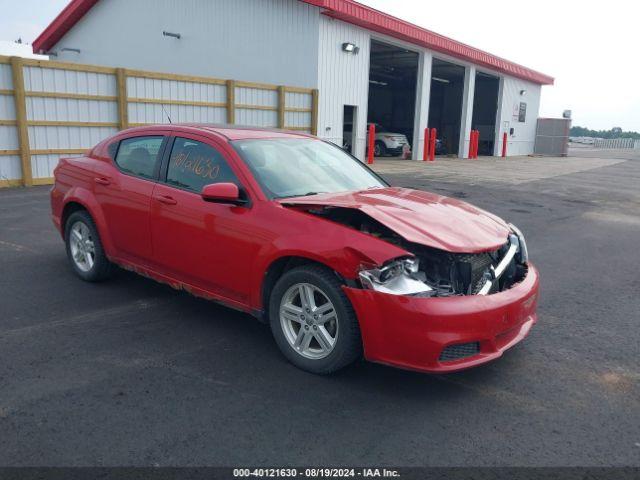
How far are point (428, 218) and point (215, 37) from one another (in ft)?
61.2

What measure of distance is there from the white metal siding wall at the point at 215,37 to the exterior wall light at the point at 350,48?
1528 mm

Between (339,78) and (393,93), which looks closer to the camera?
(339,78)

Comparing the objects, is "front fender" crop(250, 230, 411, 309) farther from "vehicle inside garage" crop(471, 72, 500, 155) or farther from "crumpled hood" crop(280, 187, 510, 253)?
"vehicle inside garage" crop(471, 72, 500, 155)

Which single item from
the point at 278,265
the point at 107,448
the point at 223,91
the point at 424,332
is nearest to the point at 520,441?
the point at 424,332

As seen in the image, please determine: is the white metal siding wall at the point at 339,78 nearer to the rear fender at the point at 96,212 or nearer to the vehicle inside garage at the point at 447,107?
the rear fender at the point at 96,212

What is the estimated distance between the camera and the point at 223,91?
53.4 feet

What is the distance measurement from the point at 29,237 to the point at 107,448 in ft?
18.3

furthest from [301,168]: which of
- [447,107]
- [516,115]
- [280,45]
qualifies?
[447,107]

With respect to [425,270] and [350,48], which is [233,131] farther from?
[350,48]

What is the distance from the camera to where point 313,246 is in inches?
145

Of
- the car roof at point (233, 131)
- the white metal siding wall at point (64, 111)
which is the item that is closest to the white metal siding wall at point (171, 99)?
the white metal siding wall at point (64, 111)

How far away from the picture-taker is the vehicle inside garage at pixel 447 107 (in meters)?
35.7

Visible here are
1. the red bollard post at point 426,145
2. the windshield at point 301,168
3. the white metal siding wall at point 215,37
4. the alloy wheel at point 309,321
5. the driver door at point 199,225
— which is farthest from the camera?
the red bollard post at point 426,145

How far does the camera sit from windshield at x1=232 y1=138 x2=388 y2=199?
4355 mm
